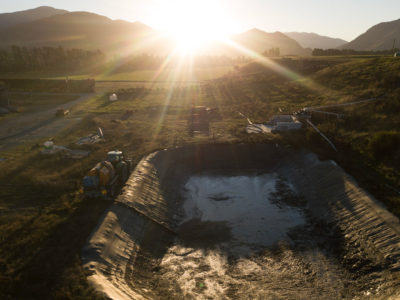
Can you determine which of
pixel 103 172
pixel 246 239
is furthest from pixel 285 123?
pixel 103 172

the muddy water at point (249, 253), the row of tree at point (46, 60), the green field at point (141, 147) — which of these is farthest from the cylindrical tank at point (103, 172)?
the row of tree at point (46, 60)

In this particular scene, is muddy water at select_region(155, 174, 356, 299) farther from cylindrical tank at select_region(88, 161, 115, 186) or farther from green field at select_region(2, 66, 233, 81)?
green field at select_region(2, 66, 233, 81)

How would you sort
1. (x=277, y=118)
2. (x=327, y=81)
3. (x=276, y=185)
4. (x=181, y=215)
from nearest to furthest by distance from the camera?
(x=181, y=215) → (x=276, y=185) → (x=277, y=118) → (x=327, y=81)

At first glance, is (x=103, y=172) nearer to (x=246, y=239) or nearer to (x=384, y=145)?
(x=246, y=239)

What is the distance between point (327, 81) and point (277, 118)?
78.5 feet

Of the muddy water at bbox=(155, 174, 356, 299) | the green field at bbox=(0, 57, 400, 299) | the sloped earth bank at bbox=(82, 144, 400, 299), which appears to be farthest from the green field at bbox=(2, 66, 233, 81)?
the muddy water at bbox=(155, 174, 356, 299)

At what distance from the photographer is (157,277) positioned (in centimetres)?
1467

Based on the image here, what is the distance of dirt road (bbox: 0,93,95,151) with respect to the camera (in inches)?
1222

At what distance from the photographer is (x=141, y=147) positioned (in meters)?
29.1

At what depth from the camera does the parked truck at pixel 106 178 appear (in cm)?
1770

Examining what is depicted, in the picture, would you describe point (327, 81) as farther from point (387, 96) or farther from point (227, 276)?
point (227, 276)

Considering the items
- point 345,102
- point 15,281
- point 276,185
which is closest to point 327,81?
point 345,102

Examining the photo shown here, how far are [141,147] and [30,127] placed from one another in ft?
56.9

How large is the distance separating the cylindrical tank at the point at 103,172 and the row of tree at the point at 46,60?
105160 mm
